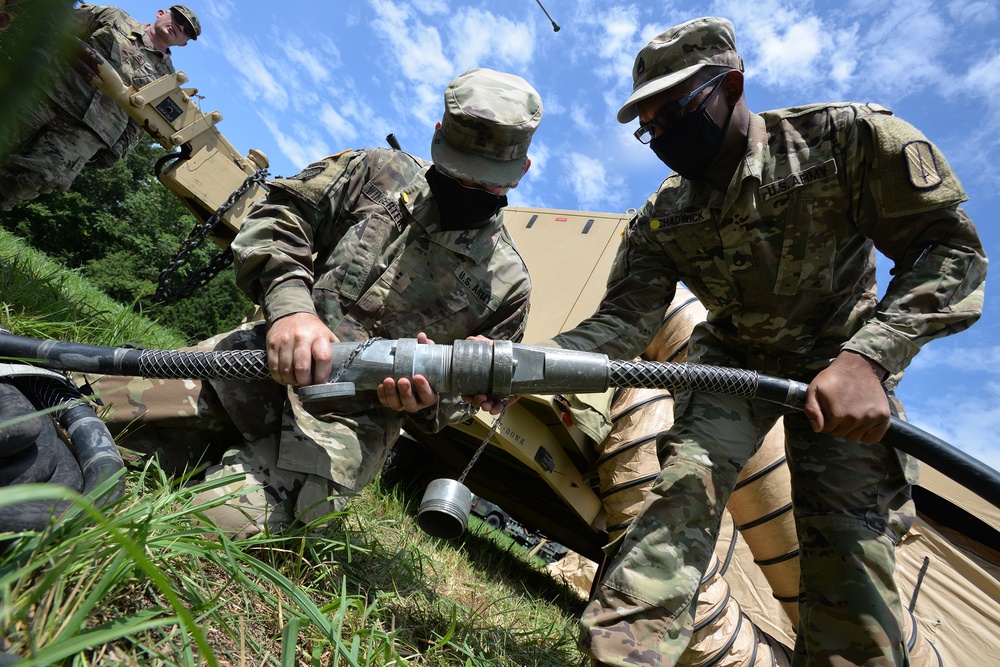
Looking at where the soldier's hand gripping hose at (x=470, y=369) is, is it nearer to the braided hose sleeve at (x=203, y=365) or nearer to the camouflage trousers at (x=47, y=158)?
the braided hose sleeve at (x=203, y=365)

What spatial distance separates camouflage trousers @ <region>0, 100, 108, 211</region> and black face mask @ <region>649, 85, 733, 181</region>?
4.72 meters

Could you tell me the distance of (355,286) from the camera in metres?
2.89

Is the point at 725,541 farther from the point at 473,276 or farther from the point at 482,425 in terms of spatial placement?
the point at 473,276

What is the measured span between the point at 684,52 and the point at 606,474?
2.73 meters

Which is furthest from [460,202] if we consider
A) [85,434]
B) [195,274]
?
[195,274]

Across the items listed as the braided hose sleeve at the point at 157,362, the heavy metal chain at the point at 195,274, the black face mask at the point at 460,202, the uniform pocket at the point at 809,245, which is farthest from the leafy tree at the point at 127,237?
the uniform pocket at the point at 809,245

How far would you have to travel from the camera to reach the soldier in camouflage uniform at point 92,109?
5000 mm

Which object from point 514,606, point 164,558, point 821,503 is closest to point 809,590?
point 821,503

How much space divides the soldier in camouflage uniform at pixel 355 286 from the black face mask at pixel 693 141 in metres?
0.63

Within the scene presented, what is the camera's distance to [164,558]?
148 cm

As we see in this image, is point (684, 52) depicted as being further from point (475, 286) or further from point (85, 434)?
point (85, 434)

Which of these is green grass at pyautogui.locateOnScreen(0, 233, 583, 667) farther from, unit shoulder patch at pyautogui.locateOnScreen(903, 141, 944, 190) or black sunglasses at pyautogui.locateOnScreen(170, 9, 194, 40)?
black sunglasses at pyautogui.locateOnScreen(170, 9, 194, 40)

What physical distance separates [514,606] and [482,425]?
1.33m

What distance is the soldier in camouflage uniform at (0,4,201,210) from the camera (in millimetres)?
5000
